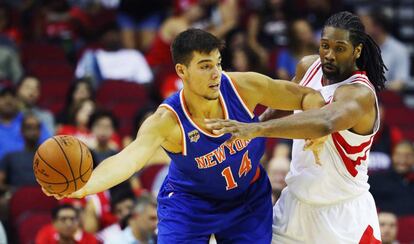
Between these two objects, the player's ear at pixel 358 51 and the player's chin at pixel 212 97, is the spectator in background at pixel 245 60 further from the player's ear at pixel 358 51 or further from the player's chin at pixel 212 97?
the player's chin at pixel 212 97

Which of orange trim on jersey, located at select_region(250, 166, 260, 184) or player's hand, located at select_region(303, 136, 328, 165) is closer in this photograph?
player's hand, located at select_region(303, 136, 328, 165)

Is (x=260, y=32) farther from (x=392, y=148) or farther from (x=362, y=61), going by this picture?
(x=362, y=61)

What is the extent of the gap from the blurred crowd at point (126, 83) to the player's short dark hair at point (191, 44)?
2810 mm

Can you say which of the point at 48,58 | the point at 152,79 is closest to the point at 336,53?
the point at 152,79

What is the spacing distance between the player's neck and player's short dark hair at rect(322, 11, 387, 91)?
2.89 ft

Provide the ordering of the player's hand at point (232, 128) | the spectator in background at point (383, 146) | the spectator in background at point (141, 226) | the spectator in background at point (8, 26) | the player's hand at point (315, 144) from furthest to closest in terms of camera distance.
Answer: the spectator in background at point (8, 26)
the spectator in background at point (383, 146)
the spectator in background at point (141, 226)
the player's hand at point (315, 144)
the player's hand at point (232, 128)

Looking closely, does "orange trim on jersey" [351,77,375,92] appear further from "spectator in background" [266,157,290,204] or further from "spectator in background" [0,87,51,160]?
"spectator in background" [0,87,51,160]

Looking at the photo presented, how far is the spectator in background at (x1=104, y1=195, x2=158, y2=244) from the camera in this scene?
25.8 ft

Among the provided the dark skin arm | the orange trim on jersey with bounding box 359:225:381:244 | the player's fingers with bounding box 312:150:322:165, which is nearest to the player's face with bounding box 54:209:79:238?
the dark skin arm

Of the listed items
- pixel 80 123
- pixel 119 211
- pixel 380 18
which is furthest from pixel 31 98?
pixel 380 18

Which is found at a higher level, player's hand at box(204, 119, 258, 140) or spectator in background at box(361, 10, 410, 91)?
player's hand at box(204, 119, 258, 140)

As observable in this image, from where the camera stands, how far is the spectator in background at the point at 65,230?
7.77 meters

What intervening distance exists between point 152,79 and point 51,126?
169 centimetres

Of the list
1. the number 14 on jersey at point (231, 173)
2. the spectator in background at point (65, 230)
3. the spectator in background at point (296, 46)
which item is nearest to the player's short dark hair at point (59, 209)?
the spectator in background at point (65, 230)
